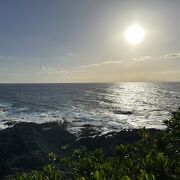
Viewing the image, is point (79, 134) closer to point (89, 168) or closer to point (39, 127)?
point (39, 127)

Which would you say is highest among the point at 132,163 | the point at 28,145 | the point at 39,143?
the point at 132,163

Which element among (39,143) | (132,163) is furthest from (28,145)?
(132,163)

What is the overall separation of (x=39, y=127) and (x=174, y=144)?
38.0m

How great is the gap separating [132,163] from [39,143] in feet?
103

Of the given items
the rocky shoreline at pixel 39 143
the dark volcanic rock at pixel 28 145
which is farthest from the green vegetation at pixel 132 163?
the rocky shoreline at pixel 39 143

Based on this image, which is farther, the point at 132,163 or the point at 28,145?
the point at 28,145

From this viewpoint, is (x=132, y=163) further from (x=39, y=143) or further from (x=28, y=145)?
(x=39, y=143)

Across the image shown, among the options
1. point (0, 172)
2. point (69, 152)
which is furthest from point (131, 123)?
point (0, 172)

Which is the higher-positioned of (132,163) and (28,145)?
(132,163)

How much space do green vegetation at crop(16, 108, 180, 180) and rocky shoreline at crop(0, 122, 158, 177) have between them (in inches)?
393

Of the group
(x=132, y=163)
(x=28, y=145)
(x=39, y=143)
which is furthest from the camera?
(x=39, y=143)

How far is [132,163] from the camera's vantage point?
61.2ft

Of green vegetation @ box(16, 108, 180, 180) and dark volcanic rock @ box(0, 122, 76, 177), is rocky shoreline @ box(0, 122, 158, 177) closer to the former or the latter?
dark volcanic rock @ box(0, 122, 76, 177)

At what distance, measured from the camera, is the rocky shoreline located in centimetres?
4010
